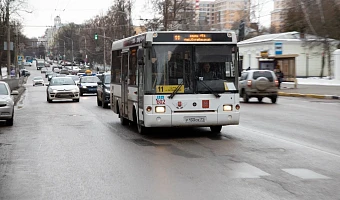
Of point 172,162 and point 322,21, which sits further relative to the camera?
point 322,21

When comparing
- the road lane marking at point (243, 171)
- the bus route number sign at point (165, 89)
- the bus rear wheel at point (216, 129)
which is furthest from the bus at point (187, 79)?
the road lane marking at point (243, 171)

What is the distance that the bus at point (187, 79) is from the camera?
→ 542 inches

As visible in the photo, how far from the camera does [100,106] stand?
1128 inches

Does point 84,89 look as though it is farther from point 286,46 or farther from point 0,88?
point 286,46

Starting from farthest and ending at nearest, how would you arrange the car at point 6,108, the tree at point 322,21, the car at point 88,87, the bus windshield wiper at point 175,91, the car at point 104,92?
the tree at point 322,21 → the car at point 88,87 → the car at point 104,92 → the car at point 6,108 → the bus windshield wiper at point 175,91

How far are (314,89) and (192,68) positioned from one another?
29.3 metres

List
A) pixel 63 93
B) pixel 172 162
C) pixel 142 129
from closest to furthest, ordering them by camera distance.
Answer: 1. pixel 172 162
2. pixel 142 129
3. pixel 63 93

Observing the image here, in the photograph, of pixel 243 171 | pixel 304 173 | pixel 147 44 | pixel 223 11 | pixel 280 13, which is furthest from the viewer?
pixel 223 11

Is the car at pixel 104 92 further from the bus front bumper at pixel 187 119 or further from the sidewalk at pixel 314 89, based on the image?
the sidewalk at pixel 314 89

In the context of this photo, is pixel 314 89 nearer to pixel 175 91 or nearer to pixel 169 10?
pixel 175 91

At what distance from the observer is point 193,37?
14.1m

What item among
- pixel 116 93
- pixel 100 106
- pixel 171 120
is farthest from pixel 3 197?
pixel 100 106

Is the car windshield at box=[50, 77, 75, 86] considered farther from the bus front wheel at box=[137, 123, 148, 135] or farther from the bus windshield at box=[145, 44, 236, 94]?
the bus windshield at box=[145, 44, 236, 94]

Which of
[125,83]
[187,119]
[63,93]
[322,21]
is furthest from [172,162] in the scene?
[322,21]
